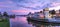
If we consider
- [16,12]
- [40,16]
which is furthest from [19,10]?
[40,16]

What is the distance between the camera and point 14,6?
183cm

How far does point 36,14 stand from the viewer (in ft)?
6.02

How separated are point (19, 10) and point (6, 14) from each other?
19 cm

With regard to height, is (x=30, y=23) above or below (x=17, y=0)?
below

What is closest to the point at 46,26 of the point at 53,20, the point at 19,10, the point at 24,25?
the point at 53,20

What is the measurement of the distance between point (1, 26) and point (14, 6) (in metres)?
0.34

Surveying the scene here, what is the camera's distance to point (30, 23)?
1.82 meters

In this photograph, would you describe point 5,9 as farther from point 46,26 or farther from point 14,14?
point 46,26

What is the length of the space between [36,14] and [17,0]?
1.10 ft

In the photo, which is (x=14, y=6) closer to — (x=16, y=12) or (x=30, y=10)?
(x=16, y=12)

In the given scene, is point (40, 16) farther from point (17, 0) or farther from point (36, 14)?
point (17, 0)

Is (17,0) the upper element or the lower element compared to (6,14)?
upper

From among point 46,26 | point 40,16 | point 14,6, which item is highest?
point 14,6

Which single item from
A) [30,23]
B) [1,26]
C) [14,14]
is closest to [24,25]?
[30,23]
